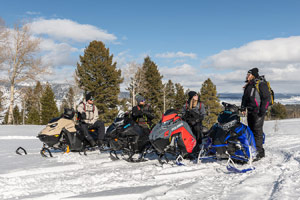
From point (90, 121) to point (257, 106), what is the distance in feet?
13.7

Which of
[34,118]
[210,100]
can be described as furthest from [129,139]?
[34,118]

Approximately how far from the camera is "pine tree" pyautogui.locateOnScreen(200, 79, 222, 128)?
36594 mm

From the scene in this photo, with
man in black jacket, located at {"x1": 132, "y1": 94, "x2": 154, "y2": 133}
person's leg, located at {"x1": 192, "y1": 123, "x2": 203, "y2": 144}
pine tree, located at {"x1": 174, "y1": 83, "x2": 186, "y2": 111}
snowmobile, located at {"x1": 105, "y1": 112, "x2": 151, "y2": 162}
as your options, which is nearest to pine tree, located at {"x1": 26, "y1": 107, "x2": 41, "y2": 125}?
pine tree, located at {"x1": 174, "y1": 83, "x2": 186, "y2": 111}

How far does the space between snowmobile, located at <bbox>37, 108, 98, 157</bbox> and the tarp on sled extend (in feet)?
7.77

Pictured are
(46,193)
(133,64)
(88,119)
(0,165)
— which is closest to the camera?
(46,193)

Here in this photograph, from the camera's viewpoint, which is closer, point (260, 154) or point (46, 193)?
point (46, 193)

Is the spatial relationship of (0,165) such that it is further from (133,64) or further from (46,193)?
(133,64)

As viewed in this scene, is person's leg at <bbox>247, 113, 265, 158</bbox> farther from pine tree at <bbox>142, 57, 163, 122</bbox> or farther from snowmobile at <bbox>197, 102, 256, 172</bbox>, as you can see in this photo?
pine tree at <bbox>142, 57, 163, 122</bbox>

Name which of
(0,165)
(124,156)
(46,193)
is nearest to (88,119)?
(124,156)

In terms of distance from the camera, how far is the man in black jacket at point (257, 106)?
5027mm

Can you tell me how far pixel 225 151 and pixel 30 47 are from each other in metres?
21.7

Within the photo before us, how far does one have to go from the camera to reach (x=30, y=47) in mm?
21766

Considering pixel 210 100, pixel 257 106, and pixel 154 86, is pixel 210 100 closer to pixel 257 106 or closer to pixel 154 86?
pixel 154 86

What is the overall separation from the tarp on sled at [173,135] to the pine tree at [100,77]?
74.4 ft
